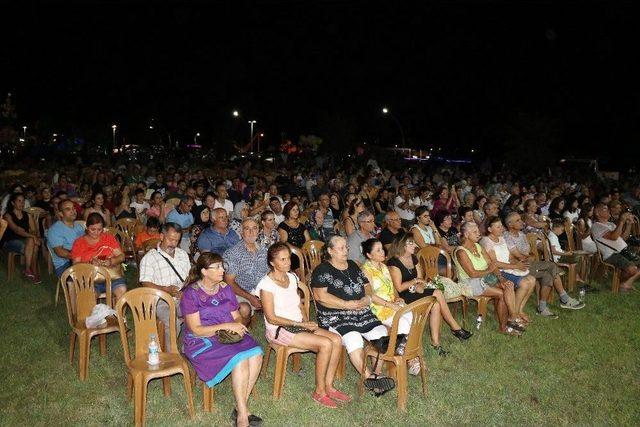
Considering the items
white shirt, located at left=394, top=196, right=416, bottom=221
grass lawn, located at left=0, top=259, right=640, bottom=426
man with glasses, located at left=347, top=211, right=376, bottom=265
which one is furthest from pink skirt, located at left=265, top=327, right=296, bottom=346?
white shirt, located at left=394, top=196, right=416, bottom=221

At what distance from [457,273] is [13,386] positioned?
15.0 ft

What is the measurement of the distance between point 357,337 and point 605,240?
18.5 ft

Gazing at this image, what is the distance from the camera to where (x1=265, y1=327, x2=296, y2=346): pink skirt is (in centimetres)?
462

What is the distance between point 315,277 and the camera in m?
4.92

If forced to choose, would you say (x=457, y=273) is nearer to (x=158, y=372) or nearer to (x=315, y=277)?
(x=315, y=277)

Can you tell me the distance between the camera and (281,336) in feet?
15.4

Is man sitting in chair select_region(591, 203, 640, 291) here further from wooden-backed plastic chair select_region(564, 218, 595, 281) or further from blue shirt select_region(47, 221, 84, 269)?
blue shirt select_region(47, 221, 84, 269)

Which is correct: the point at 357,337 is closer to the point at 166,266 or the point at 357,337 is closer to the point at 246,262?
the point at 246,262

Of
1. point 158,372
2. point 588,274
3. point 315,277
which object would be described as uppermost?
point 315,277

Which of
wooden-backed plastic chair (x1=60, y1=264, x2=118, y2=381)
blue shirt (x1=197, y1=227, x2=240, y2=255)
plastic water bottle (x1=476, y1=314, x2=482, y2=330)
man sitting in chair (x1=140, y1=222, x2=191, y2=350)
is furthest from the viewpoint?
blue shirt (x1=197, y1=227, x2=240, y2=255)

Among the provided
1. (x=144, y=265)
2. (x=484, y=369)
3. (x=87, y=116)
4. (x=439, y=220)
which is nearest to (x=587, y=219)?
(x=439, y=220)

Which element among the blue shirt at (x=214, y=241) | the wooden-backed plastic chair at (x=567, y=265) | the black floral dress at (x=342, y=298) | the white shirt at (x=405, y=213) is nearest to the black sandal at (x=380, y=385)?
the black floral dress at (x=342, y=298)

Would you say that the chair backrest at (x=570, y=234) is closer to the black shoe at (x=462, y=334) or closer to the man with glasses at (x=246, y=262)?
the black shoe at (x=462, y=334)

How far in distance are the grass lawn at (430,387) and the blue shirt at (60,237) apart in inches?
26.4
